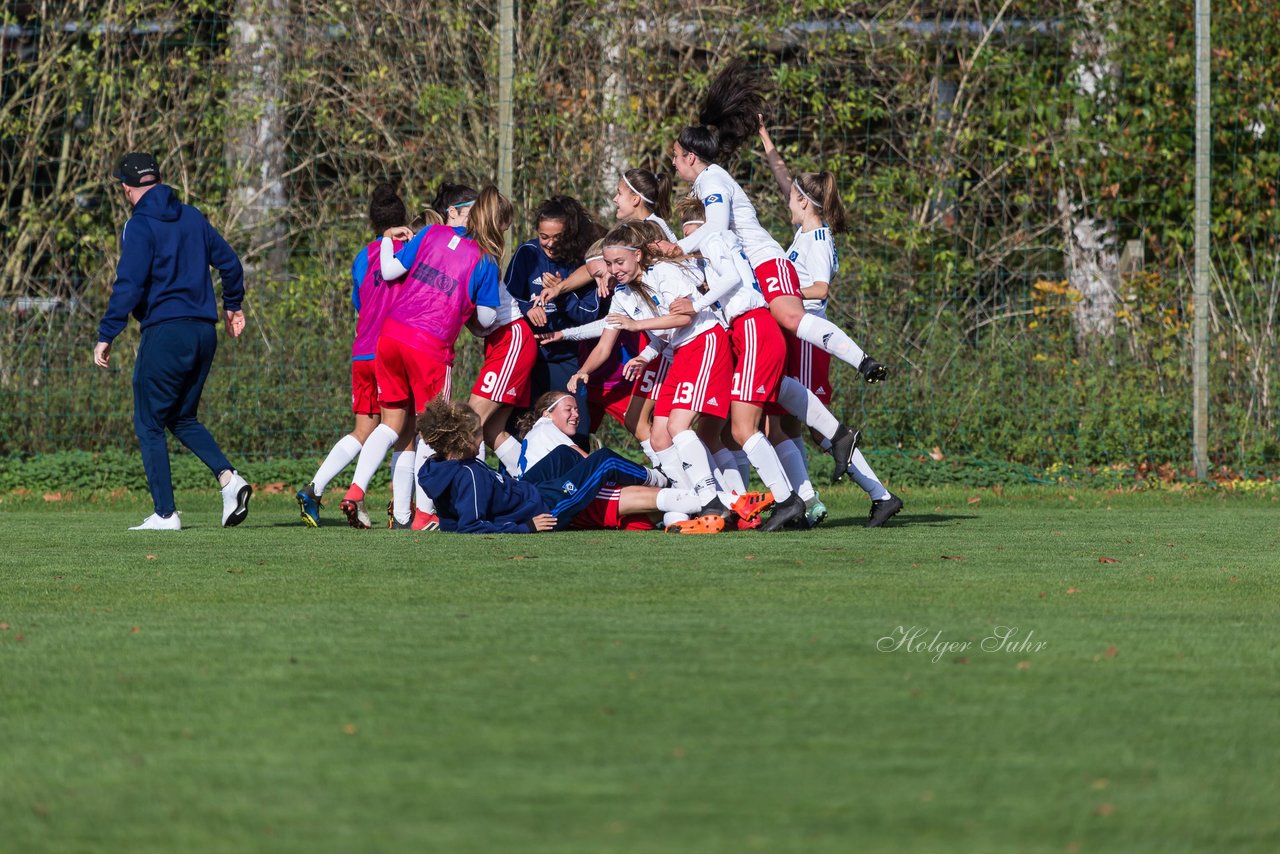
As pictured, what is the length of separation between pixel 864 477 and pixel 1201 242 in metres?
4.78

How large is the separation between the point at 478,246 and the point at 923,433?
5001mm

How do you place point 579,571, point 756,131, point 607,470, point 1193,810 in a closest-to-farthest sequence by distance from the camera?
point 1193,810
point 579,571
point 607,470
point 756,131

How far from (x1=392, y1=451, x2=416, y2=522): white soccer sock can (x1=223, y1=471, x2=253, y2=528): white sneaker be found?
0.75 m

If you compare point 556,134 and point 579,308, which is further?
point 556,134

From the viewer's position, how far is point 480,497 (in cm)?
810

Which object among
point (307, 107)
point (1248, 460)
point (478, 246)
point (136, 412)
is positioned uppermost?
point (307, 107)

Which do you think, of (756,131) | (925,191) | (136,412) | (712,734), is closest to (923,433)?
(925,191)

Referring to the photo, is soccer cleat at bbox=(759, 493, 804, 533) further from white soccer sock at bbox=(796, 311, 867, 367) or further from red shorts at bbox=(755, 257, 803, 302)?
red shorts at bbox=(755, 257, 803, 302)

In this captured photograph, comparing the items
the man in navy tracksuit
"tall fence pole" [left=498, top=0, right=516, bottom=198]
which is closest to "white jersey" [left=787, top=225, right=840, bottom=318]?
the man in navy tracksuit

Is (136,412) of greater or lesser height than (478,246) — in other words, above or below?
below

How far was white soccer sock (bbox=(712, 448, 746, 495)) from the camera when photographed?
9109 millimetres

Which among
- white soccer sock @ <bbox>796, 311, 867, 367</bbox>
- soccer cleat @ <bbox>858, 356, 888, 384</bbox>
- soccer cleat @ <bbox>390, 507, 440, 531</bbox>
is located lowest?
soccer cleat @ <bbox>390, 507, 440, 531</bbox>

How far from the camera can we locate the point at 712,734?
366 cm

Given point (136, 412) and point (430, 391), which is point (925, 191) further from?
point (136, 412)
